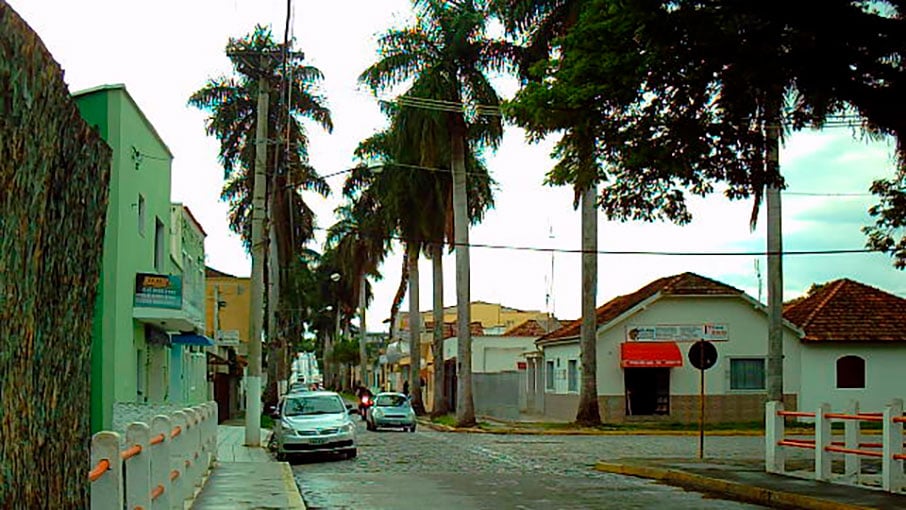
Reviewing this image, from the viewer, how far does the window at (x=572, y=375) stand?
47688mm

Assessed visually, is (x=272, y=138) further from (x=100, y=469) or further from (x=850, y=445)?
(x=100, y=469)

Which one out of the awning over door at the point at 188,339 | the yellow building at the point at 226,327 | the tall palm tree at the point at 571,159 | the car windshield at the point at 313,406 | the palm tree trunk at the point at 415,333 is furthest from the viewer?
the palm tree trunk at the point at 415,333

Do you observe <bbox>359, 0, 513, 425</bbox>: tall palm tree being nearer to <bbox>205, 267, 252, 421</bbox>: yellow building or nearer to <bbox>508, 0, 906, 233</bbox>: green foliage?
<bbox>205, 267, 252, 421</bbox>: yellow building

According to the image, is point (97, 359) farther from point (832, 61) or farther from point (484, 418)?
point (484, 418)

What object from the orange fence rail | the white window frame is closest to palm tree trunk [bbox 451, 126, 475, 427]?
the white window frame

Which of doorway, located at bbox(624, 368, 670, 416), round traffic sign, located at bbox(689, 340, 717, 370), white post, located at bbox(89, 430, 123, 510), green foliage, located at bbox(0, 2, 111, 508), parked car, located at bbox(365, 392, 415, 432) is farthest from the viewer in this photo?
doorway, located at bbox(624, 368, 670, 416)

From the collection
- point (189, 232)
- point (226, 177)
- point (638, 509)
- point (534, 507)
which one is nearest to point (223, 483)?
point (534, 507)

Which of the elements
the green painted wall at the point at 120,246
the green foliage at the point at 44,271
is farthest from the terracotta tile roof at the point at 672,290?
the green foliage at the point at 44,271

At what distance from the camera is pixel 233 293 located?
62.1 m

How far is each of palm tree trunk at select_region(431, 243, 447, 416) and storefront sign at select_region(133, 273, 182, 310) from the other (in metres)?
24.4

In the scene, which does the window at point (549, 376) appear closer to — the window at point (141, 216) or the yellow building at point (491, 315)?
the window at point (141, 216)

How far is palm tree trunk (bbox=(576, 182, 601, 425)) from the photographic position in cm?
3971

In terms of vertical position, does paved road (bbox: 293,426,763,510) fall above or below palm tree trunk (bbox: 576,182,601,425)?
below

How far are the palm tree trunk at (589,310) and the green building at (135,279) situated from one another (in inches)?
524
